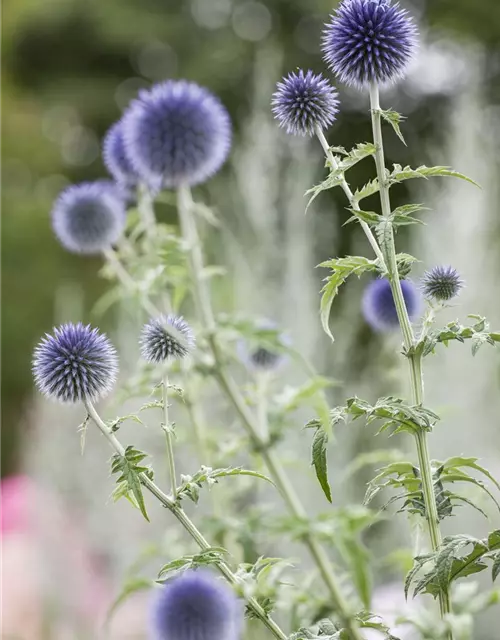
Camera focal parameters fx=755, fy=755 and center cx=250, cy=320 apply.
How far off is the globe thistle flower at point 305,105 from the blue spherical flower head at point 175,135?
0.54 ft

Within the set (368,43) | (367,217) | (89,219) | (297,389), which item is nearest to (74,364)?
(297,389)

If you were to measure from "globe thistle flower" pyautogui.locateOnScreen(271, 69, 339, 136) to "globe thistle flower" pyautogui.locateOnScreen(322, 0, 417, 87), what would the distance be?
0.03m

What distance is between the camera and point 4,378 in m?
4.98

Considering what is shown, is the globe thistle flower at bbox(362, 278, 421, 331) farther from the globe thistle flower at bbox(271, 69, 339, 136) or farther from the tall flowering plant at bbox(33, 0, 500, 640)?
the globe thistle flower at bbox(271, 69, 339, 136)

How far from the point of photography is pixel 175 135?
0.63m

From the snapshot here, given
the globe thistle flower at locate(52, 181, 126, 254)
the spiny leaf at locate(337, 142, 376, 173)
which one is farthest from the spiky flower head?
the spiny leaf at locate(337, 142, 376, 173)

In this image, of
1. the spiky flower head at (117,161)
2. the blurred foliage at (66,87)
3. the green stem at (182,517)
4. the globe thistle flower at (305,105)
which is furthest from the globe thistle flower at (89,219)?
the blurred foliage at (66,87)

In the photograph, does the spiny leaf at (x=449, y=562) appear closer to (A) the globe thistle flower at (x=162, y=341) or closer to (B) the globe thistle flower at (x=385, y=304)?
(A) the globe thistle flower at (x=162, y=341)

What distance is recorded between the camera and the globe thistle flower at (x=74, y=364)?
2.62ft

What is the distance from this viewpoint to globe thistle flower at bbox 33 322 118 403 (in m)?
0.80

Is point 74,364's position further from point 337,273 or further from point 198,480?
point 337,273

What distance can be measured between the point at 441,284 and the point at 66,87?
464cm

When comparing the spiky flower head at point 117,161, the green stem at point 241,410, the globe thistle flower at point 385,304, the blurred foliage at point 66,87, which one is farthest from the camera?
the blurred foliage at point 66,87

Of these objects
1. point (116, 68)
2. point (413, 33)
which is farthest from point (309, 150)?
point (116, 68)
